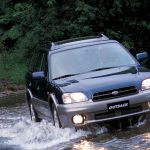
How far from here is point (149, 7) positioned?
85.3ft

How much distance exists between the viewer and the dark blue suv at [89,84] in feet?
37.1

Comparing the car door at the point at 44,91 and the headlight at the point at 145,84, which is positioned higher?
the headlight at the point at 145,84

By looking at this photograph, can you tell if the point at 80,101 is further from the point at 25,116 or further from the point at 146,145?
the point at 25,116

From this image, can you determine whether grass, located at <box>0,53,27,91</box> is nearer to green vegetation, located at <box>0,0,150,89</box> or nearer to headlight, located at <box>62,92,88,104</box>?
green vegetation, located at <box>0,0,150,89</box>

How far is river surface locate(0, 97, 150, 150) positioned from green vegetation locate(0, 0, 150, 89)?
37.8 feet

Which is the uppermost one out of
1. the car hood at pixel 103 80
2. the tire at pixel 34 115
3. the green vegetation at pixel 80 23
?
the car hood at pixel 103 80

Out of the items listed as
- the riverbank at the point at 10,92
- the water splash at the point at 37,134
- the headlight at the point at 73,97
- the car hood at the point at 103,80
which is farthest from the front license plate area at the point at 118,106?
the riverbank at the point at 10,92

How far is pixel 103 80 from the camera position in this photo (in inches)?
456

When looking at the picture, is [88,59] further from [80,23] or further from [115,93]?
[80,23]

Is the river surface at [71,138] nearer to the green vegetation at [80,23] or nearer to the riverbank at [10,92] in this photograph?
the riverbank at [10,92]

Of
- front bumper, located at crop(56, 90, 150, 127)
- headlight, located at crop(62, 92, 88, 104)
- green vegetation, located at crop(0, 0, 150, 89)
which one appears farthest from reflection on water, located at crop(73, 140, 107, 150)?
green vegetation, located at crop(0, 0, 150, 89)

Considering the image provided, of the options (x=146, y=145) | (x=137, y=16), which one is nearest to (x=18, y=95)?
(x=137, y=16)

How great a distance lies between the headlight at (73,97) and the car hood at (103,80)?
94 mm

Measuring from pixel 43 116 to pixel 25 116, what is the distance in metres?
3.13
